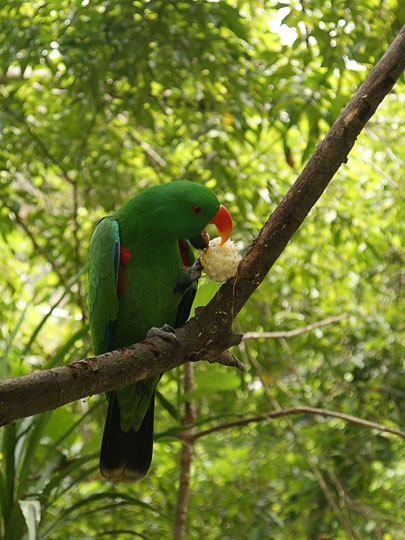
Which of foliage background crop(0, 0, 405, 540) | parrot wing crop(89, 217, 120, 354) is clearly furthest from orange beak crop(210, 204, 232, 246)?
foliage background crop(0, 0, 405, 540)

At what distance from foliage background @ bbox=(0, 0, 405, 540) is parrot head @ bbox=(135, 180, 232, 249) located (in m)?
0.52

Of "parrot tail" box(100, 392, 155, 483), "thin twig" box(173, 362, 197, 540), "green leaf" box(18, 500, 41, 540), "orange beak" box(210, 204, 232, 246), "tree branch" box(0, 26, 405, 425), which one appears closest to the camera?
"tree branch" box(0, 26, 405, 425)

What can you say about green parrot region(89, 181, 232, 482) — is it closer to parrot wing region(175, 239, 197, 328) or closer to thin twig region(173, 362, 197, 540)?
parrot wing region(175, 239, 197, 328)

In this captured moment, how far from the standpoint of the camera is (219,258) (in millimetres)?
1411

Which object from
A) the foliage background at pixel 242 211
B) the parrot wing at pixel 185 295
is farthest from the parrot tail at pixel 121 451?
the parrot wing at pixel 185 295

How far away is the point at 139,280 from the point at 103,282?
0.41 ft

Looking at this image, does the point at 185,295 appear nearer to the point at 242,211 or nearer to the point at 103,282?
the point at 103,282

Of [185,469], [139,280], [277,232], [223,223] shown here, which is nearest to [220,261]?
[277,232]

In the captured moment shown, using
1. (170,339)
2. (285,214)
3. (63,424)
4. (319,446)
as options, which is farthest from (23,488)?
(319,446)

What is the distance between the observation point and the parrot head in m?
1.64

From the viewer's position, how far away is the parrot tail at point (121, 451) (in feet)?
5.78

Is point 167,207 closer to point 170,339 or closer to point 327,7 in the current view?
point 170,339

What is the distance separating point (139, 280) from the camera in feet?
5.71

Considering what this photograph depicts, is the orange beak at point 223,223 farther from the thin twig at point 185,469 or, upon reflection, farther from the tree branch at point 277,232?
the thin twig at point 185,469
